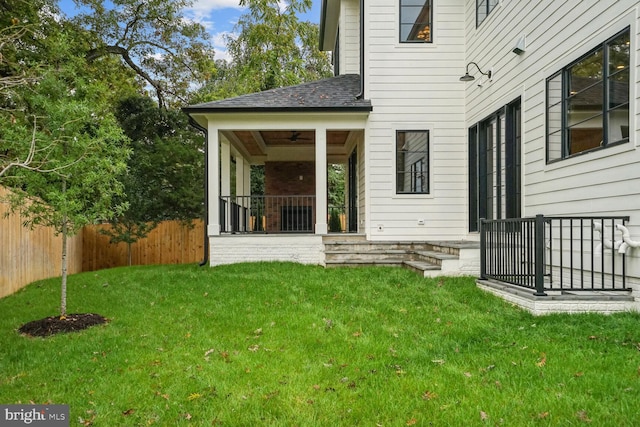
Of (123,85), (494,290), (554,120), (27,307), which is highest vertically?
(123,85)

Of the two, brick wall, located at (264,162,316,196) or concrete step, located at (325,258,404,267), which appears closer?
concrete step, located at (325,258,404,267)

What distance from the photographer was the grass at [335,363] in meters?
2.55

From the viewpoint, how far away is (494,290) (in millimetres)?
5281

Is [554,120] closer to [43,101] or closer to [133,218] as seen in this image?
[43,101]

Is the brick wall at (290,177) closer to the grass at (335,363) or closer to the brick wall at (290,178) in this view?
the brick wall at (290,178)

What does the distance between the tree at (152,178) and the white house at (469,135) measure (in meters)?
2.10

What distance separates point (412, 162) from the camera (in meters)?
8.87

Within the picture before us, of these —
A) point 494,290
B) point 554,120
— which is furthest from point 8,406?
point 554,120

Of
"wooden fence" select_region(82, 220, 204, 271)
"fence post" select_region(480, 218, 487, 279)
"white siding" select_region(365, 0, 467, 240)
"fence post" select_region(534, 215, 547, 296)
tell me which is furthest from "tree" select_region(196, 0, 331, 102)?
"fence post" select_region(534, 215, 547, 296)

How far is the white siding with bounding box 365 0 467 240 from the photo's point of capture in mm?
8695

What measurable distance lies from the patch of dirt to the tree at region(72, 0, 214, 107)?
11.4m

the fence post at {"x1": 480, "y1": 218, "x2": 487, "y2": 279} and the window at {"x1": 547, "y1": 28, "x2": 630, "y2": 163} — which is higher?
the window at {"x1": 547, "y1": 28, "x2": 630, "y2": 163}

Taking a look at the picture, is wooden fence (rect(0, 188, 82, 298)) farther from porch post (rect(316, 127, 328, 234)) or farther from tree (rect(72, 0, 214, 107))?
tree (rect(72, 0, 214, 107))

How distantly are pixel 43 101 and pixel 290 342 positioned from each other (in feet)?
12.4
